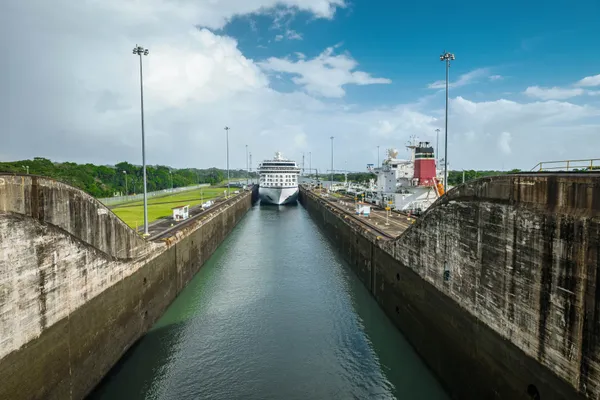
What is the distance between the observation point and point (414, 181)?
127ft

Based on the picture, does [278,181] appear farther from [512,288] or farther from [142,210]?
[512,288]

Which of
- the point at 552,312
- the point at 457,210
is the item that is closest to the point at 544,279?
the point at 552,312

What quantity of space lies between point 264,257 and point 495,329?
25.7 m

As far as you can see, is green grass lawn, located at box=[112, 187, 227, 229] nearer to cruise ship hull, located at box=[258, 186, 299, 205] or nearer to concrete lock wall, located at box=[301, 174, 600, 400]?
cruise ship hull, located at box=[258, 186, 299, 205]

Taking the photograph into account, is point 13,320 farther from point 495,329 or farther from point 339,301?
point 339,301

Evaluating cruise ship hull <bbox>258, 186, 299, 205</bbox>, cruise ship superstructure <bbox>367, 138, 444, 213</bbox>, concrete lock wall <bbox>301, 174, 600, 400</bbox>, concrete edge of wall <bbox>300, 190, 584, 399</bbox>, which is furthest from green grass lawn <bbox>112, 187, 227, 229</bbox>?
cruise ship superstructure <bbox>367, 138, 444, 213</bbox>

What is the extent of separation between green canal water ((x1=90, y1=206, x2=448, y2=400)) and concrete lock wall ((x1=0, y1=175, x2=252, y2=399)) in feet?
5.49

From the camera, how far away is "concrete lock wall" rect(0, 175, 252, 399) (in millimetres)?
9695

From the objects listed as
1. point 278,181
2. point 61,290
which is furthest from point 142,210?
point 278,181

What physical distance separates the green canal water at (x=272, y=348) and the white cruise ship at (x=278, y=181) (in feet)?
173

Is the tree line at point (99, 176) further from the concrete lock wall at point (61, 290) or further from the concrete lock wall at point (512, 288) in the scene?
the concrete lock wall at point (512, 288)

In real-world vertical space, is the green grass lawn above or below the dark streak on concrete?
below

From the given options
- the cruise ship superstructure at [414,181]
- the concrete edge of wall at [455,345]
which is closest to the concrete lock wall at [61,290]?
the concrete edge of wall at [455,345]

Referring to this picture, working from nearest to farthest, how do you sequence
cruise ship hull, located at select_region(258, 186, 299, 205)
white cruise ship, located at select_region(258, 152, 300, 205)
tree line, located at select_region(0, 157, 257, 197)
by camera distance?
tree line, located at select_region(0, 157, 257, 197) → cruise ship hull, located at select_region(258, 186, 299, 205) → white cruise ship, located at select_region(258, 152, 300, 205)
